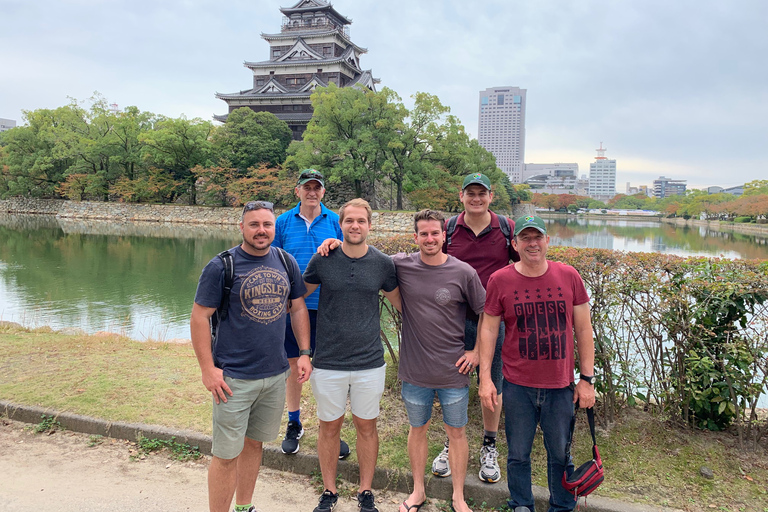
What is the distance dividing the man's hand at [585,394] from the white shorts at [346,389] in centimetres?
100

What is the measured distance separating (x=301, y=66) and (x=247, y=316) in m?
39.5

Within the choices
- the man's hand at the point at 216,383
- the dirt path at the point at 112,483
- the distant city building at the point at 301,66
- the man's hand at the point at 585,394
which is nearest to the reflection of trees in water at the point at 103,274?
the dirt path at the point at 112,483

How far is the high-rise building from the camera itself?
485ft

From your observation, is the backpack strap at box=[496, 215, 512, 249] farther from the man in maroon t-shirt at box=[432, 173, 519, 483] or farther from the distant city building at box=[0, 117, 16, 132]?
the distant city building at box=[0, 117, 16, 132]

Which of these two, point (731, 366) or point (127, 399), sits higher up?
point (731, 366)

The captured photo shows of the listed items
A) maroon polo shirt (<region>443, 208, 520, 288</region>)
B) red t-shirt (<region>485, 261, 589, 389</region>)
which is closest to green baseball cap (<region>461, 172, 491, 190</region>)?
maroon polo shirt (<region>443, 208, 520, 288</region>)

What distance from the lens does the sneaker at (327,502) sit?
7.95 ft

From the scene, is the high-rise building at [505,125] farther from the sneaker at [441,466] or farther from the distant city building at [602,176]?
the sneaker at [441,466]

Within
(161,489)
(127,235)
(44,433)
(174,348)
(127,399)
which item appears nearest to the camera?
(161,489)

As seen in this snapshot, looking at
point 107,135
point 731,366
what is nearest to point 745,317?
point 731,366

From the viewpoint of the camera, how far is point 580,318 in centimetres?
225

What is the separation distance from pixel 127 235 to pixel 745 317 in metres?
24.5

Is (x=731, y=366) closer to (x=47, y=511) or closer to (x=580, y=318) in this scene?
(x=580, y=318)

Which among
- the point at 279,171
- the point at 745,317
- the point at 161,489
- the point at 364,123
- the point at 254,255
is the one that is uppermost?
the point at 364,123
